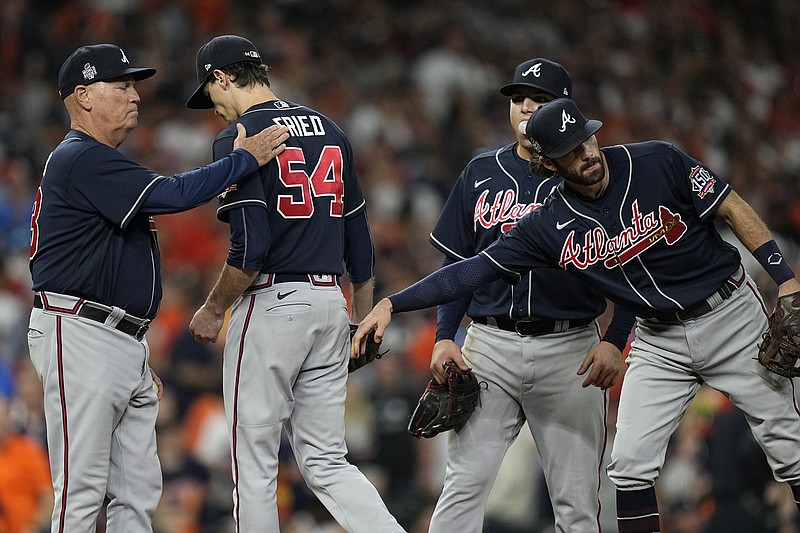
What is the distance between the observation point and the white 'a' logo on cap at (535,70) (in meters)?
4.43

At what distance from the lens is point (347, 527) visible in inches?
153

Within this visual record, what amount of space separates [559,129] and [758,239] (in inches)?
31.9

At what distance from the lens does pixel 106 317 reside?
12.9 feet

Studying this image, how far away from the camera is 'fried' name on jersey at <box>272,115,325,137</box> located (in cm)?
410

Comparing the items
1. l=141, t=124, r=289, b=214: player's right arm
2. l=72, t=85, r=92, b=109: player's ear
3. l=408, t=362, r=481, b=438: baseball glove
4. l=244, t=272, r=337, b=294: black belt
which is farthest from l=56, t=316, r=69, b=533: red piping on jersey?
l=408, t=362, r=481, b=438: baseball glove

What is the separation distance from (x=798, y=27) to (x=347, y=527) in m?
12.5

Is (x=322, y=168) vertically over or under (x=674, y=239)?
over

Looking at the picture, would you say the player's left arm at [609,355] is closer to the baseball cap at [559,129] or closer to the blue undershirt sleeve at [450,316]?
the blue undershirt sleeve at [450,316]

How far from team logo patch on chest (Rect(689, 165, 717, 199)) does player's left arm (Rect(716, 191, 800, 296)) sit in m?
0.07

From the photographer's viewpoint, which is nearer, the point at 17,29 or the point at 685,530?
the point at 685,530

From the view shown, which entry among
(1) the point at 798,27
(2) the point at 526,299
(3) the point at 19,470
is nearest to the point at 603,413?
(2) the point at 526,299

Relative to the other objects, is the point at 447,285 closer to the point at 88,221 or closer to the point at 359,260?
the point at 359,260

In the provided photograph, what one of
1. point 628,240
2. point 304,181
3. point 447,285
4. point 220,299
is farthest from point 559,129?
point 220,299

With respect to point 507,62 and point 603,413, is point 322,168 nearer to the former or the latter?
point 603,413
